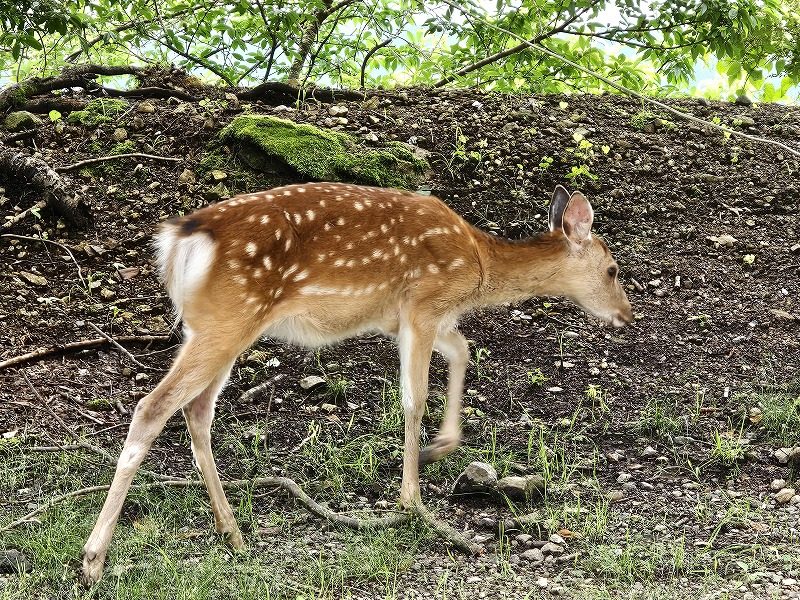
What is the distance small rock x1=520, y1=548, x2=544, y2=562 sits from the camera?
15.2 ft

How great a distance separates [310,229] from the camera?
5.15m

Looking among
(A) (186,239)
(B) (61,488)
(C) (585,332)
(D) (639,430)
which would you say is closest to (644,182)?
(C) (585,332)

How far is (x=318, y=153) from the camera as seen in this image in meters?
7.78

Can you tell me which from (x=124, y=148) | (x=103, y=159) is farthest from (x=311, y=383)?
(x=124, y=148)

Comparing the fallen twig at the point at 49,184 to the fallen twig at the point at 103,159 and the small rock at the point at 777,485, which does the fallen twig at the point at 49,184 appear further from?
the small rock at the point at 777,485

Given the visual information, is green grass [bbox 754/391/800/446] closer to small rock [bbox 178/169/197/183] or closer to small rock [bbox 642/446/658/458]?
small rock [bbox 642/446/658/458]

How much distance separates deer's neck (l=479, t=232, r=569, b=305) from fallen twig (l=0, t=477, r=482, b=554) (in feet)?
4.77

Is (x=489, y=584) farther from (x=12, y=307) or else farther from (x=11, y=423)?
(x=12, y=307)

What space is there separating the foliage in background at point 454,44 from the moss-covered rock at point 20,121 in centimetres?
41

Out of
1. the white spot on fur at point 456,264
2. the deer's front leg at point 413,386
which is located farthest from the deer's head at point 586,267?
the deer's front leg at point 413,386

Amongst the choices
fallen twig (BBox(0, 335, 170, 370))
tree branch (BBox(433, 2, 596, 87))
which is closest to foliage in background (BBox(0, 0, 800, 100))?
tree branch (BBox(433, 2, 596, 87))

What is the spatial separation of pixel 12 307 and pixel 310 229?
254 centimetres

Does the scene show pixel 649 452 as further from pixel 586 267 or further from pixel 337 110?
pixel 337 110

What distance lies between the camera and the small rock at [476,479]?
5230 mm
